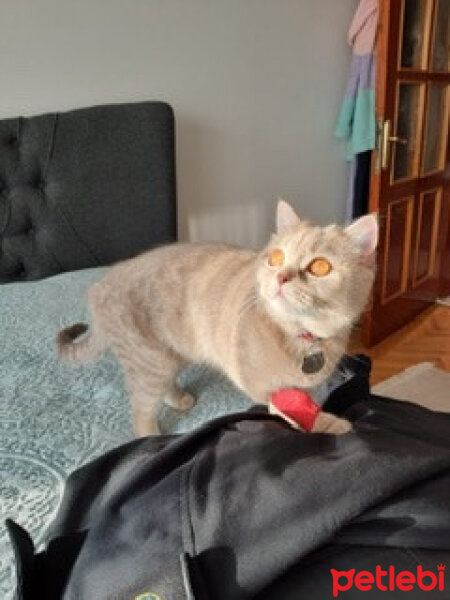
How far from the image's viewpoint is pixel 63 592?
20.6 inches

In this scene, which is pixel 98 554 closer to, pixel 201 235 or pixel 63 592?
pixel 63 592

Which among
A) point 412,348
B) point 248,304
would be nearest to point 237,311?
point 248,304

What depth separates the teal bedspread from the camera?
78 centimetres

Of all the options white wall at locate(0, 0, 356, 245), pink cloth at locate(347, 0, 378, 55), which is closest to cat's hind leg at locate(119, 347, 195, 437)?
white wall at locate(0, 0, 356, 245)

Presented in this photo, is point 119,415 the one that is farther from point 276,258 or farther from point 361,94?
point 361,94

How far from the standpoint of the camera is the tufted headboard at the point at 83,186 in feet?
5.52

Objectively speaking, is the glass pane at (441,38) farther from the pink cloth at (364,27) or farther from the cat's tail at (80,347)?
the cat's tail at (80,347)

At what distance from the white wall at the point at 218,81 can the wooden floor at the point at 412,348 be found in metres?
0.71

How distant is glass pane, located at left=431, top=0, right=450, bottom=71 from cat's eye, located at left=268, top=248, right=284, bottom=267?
208 cm

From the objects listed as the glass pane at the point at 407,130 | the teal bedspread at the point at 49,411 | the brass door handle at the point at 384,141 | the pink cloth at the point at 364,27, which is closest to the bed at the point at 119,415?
the teal bedspread at the point at 49,411

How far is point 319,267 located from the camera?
85 cm

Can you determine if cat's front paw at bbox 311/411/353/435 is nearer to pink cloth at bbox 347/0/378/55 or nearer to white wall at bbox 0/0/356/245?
white wall at bbox 0/0/356/245

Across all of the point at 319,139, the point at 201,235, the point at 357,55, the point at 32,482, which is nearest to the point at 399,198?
the point at 319,139

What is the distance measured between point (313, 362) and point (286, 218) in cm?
28
